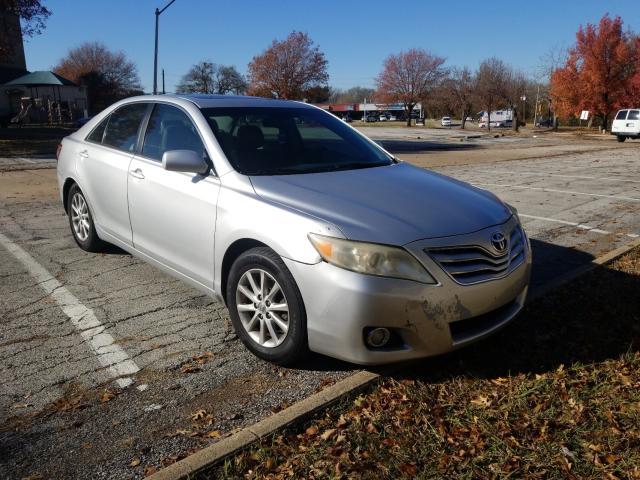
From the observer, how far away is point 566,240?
6.63 metres

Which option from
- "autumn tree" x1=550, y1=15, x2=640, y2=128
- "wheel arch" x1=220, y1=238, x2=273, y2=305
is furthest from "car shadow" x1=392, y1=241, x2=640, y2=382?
"autumn tree" x1=550, y1=15, x2=640, y2=128

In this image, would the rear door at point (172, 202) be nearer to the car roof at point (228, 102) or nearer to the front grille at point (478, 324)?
the car roof at point (228, 102)

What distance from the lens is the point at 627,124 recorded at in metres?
34.0

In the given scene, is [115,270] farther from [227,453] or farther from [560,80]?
[560,80]

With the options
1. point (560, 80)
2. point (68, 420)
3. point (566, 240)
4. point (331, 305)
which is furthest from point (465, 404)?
point (560, 80)

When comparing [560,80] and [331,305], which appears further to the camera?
[560,80]

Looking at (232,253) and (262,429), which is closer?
(262,429)

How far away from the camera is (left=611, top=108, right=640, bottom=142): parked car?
33.6m

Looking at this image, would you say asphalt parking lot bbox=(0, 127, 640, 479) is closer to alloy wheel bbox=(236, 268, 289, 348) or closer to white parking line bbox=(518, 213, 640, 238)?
alloy wheel bbox=(236, 268, 289, 348)

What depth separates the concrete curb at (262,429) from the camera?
91.0 inches

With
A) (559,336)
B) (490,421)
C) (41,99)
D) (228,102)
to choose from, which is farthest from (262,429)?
(41,99)

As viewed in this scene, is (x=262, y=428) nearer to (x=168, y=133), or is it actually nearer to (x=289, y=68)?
(x=168, y=133)

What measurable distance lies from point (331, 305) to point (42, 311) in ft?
8.09

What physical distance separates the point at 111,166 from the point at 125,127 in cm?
40
